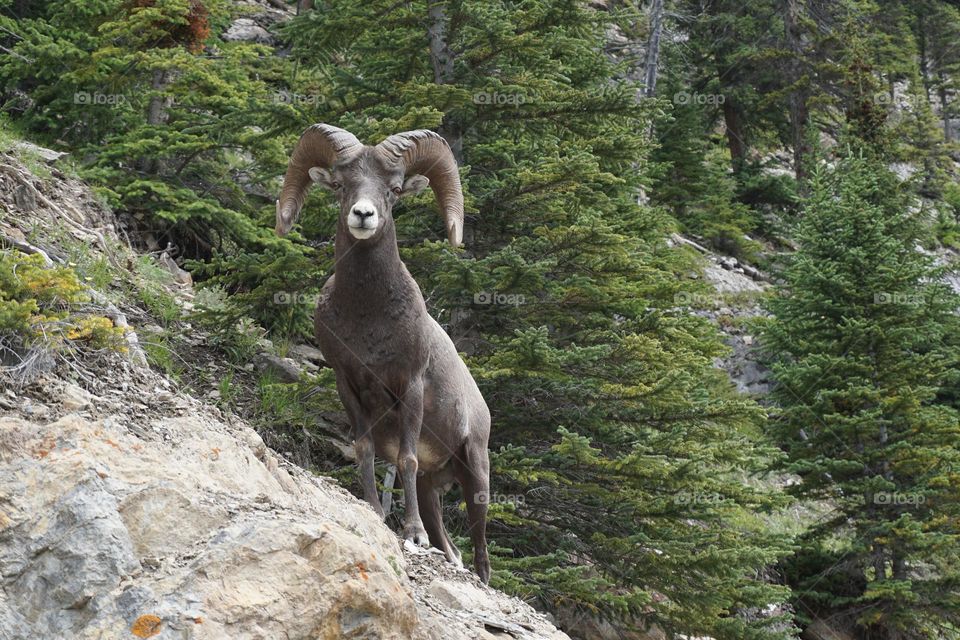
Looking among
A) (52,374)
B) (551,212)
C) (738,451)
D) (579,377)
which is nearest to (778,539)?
(738,451)

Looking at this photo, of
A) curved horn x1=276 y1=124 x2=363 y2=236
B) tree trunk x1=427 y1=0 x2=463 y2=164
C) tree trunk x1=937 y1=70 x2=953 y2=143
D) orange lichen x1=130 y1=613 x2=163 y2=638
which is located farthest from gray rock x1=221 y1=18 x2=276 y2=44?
A: tree trunk x1=937 y1=70 x2=953 y2=143

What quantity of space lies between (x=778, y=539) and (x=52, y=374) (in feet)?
25.3

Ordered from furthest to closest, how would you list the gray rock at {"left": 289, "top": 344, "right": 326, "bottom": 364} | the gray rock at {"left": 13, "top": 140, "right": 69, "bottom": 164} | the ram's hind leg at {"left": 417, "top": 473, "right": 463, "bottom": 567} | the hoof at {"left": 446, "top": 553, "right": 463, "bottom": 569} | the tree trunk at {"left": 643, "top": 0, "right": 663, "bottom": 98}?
1. the tree trunk at {"left": 643, "top": 0, "right": 663, "bottom": 98}
2. the gray rock at {"left": 289, "top": 344, "right": 326, "bottom": 364}
3. the gray rock at {"left": 13, "top": 140, "right": 69, "bottom": 164}
4. the ram's hind leg at {"left": 417, "top": 473, "right": 463, "bottom": 567}
5. the hoof at {"left": 446, "top": 553, "right": 463, "bottom": 569}

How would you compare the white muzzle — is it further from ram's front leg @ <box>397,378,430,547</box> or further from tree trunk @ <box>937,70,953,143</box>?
tree trunk @ <box>937,70,953,143</box>

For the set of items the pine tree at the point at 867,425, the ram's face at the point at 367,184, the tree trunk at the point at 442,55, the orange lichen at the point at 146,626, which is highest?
the tree trunk at the point at 442,55

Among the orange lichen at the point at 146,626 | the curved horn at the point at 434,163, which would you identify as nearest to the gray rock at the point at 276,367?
the curved horn at the point at 434,163

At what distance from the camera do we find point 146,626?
397 cm

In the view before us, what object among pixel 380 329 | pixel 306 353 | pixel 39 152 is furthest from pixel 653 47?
pixel 380 329

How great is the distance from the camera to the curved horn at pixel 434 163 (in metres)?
6.80

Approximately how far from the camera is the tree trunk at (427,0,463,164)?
11.9 meters

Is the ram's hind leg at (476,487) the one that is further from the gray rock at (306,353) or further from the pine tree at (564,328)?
the gray rock at (306,353)

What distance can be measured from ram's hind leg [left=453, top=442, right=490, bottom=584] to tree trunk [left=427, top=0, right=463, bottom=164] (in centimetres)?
543

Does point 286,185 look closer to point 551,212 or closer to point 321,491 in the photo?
point 321,491

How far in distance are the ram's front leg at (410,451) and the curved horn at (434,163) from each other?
121cm
